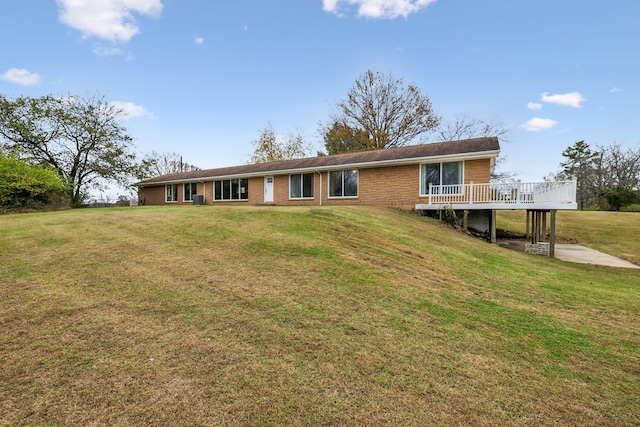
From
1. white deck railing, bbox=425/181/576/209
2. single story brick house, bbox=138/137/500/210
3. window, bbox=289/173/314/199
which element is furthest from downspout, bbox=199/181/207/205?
white deck railing, bbox=425/181/576/209

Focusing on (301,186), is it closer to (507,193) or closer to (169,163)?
(507,193)

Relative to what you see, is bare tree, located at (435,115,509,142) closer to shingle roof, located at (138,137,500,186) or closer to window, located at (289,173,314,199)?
shingle roof, located at (138,137,500,186)

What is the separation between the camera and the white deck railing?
11716 millimetres

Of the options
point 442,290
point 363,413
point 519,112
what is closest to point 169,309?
point 363,413

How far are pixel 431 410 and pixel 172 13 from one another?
18479mm

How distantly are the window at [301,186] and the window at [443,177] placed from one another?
6401 millimetres

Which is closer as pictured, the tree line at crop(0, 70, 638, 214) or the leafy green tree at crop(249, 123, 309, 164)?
the tree line at crop(0, 70, 638, 214)

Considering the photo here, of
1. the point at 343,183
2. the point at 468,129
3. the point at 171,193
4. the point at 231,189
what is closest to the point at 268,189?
the point at 231,189

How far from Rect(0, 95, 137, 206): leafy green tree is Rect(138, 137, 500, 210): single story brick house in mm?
8338

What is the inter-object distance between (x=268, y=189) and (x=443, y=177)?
10.7 meters

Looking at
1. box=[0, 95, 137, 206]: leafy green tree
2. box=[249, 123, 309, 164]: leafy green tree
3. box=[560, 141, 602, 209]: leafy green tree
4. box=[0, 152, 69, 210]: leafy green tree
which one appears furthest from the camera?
box=[560, 141, 602, 209]: leafy green tree

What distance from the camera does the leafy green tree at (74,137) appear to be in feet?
72.9

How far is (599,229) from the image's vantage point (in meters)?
20.6

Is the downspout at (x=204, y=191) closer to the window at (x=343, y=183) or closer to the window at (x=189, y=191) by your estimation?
the window at (x=189, y=191)
